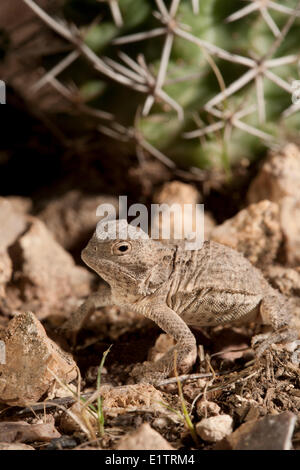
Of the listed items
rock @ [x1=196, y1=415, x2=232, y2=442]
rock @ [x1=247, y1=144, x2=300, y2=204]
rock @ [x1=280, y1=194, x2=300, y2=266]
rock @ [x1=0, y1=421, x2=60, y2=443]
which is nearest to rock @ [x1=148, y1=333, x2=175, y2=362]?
rock @ [x1=196, y1=415, x2=232, y2=442]

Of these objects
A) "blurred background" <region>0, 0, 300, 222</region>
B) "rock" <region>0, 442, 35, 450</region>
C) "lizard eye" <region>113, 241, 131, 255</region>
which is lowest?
"rock" <region>0, 442, 35, 450</region>

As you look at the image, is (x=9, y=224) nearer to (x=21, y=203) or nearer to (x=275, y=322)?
(x=21, y=203)

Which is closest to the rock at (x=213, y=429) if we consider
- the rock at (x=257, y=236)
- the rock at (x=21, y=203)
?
the rock at (x=257, y=236)

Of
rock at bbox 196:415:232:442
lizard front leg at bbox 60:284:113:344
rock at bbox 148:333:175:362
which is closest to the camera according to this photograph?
rock at bbox 196:415:232:442

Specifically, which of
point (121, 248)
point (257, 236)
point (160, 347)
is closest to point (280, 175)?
point (257, 236)

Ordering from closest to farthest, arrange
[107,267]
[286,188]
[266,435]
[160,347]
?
[266,435]
[107,267]
[160,347]
[286,188]

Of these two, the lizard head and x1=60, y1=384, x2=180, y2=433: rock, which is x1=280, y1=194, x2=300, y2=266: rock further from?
x1=60, y1=384, x2=180, y2=433: rock

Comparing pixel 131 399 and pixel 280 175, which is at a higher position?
pixel 280 175
